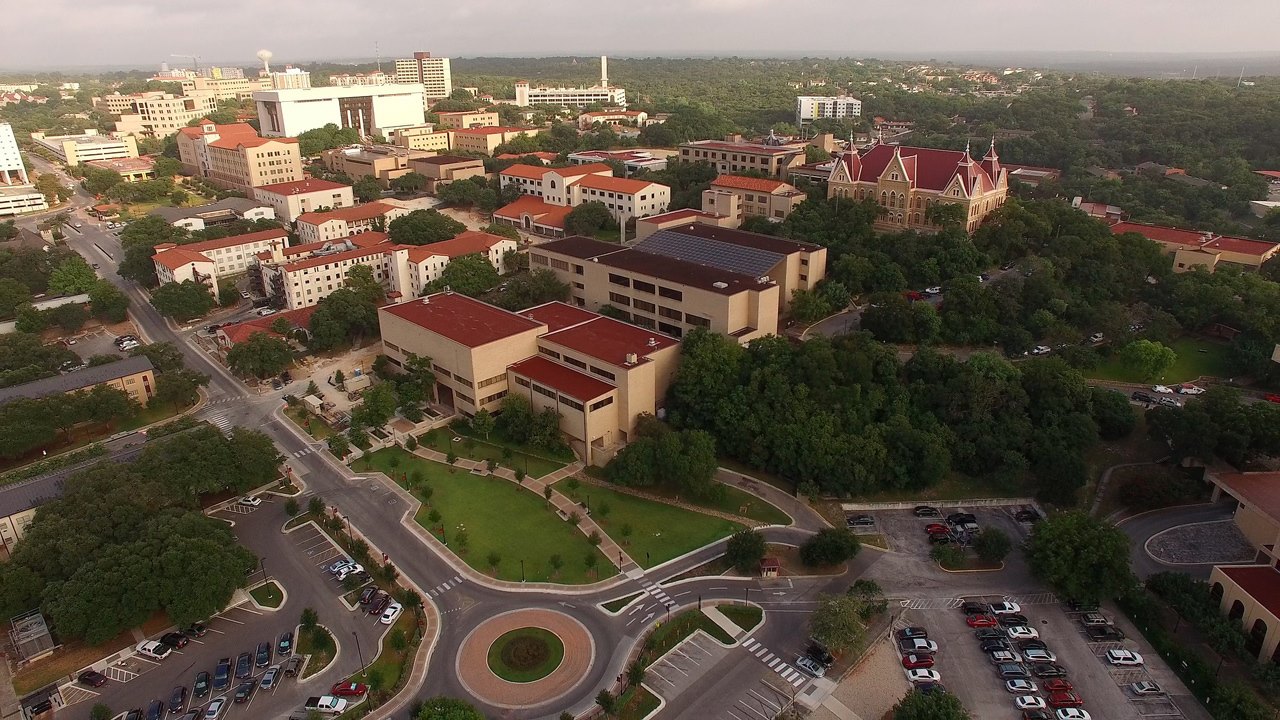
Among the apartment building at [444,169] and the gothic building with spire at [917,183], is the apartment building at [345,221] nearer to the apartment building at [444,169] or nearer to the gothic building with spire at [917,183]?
the apartment building at [444,169]

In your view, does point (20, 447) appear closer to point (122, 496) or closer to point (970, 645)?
point (122, 496)

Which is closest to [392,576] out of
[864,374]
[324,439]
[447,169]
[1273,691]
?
[324,439]

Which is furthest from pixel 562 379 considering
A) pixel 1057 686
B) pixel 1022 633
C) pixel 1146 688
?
pixel 1146 688

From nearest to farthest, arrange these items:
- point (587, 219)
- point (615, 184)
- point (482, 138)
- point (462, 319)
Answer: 1. point (462, 319)
2. point (587, 219)
3. point (615, 184)
4. point (482, 138)

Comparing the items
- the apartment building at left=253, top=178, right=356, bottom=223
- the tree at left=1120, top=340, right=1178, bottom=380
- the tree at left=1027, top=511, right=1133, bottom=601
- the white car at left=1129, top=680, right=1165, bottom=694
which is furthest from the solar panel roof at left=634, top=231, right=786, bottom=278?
the apartment building at left=253, top=178, right=356, bottom=223

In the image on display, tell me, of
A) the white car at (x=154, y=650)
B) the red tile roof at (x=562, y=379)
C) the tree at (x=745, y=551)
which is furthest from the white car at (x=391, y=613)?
the tree at (x=745, y=551)

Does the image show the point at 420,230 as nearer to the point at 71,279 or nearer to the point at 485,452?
the point at 71,279

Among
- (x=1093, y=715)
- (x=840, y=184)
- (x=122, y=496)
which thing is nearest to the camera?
(x=1093, y=715)
